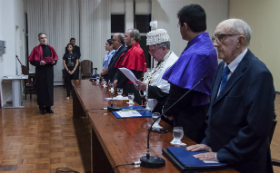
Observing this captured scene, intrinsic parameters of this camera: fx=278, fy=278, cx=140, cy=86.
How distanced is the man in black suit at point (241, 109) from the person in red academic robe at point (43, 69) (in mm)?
4687

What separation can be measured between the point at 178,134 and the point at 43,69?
4611 millimetres

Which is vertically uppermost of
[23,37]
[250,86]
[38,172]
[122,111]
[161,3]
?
[161,3]

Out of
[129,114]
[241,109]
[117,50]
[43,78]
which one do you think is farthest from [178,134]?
[43,78]

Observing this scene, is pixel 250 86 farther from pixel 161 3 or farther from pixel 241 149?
pixel 161 3

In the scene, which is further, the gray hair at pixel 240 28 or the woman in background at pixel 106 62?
the woman in background at pixel 106 62

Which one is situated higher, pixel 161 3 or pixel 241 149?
pixel 161 3

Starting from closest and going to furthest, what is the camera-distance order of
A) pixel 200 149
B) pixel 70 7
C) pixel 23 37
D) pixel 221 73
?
1. pixel 200 149
2. pixel 221 73
3. pixel 23 37
4. pixel 70 7

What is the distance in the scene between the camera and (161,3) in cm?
1055

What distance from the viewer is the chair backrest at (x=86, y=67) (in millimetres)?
9789

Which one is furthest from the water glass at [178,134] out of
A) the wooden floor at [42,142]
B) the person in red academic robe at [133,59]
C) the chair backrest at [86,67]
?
the chair backrest at [86,67]

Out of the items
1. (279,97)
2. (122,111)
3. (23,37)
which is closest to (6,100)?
(23,37)

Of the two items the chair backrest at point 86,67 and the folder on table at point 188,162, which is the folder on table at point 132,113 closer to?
the folder on table at point 188,162

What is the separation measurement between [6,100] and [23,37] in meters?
3.36

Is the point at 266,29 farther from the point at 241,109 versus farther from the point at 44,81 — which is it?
the point at 241,109
